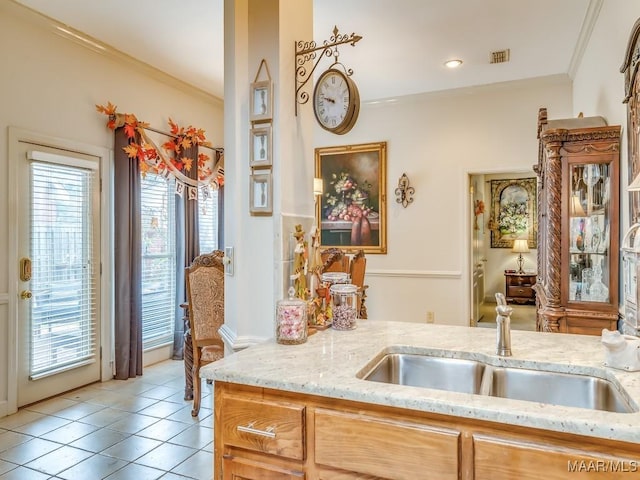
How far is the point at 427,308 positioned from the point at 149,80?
400cm


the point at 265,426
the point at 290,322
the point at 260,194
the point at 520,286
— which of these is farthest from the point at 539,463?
the point at 520,286

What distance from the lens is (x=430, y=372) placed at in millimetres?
1626

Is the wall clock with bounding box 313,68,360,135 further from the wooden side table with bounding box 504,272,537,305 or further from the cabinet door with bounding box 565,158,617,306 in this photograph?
the wooden side table with bounding box 504,272,537,305

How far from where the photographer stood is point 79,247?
12.3ft

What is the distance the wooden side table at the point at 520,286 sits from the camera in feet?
24.6

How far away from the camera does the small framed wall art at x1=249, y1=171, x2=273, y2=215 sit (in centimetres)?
199

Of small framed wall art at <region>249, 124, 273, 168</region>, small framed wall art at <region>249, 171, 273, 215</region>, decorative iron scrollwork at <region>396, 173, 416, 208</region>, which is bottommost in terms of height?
small framed wall art at <region>249, 171, 273, 215</region>

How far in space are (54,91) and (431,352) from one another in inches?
143

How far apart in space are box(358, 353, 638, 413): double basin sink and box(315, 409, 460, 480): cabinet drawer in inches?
7.7

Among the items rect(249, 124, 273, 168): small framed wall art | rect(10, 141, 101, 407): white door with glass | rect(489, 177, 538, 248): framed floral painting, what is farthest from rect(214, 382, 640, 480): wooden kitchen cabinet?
rect(489, 177, 538, 248): framed floral painting

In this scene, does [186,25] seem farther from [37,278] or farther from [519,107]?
[519,107]

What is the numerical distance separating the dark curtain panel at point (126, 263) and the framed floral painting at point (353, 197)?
2417 mm

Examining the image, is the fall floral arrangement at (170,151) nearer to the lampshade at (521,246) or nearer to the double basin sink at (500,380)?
the double basin sink at (500,380)

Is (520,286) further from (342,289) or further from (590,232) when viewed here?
(342,289)
